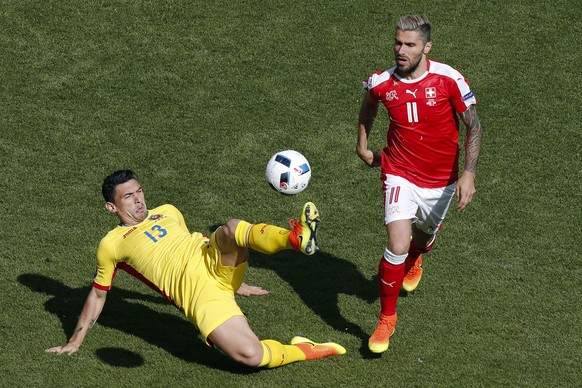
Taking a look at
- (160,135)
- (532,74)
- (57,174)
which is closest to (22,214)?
(57,174)

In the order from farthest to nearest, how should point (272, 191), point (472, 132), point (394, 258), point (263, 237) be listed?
point (272, 191) < point (472, 132) < point (394, 258) < point (263, 237)

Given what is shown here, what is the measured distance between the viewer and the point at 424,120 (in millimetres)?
9977

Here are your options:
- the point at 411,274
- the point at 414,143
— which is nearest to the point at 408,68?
the point at 414,143

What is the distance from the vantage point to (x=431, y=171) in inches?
400

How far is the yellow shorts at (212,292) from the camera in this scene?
31.0ft

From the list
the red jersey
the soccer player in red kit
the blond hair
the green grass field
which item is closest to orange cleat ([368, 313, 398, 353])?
the soccer player in red kit

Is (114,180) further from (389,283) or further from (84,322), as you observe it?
(389,283)

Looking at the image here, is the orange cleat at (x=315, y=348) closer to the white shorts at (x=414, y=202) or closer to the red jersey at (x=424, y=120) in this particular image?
the white shorts at (x=414, y=202)

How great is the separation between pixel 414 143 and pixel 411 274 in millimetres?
1591

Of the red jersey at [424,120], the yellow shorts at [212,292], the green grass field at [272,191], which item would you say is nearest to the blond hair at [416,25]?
the red jersey at [424,120]

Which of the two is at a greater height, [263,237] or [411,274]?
[263,237]

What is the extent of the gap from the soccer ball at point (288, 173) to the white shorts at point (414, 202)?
848mm

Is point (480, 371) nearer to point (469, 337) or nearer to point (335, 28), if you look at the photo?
point (469, 337)

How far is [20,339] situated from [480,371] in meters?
4.46
